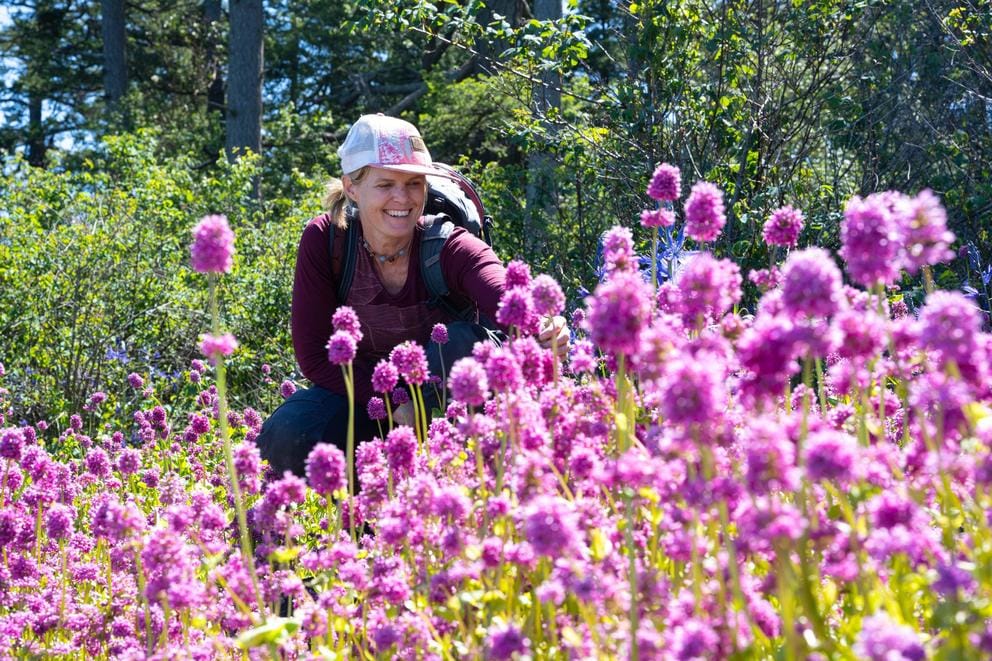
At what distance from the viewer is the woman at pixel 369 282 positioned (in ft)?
16.5

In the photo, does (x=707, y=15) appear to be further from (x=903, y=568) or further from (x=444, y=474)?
(x=903, y=568)

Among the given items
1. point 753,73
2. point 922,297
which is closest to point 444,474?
point 922,297

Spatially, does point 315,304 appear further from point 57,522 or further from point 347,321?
point 347,321

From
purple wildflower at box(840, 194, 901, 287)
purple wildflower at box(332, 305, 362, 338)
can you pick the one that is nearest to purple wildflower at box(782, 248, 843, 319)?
purple wildflower at box(840, 194, 901, 287)

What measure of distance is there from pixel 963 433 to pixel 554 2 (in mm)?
10396

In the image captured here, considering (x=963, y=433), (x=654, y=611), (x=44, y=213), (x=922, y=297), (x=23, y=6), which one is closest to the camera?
(x=963, y=433)

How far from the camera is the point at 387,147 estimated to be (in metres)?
5.02

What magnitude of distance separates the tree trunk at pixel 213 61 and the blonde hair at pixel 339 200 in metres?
20.0

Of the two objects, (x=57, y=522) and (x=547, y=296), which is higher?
(x=547, y=296)

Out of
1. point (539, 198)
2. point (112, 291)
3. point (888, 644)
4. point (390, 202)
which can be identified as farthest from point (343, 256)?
point (112, 291)

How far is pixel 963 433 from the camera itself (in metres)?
2.01

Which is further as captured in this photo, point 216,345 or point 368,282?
point 368,282

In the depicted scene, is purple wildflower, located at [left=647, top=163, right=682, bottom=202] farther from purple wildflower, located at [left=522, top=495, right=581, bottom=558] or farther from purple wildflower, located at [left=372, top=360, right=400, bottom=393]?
purple wildflower, located at [left=522, top=495, right=581, bottom=558]

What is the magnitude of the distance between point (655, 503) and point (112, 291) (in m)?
8.09
